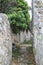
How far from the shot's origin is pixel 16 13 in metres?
10.7

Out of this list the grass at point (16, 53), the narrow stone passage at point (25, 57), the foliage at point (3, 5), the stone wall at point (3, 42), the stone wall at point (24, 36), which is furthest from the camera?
the stone wall at point (24, 36)

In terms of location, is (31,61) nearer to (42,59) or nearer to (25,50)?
(25,50)

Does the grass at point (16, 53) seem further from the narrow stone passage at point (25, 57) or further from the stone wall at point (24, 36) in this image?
the stone wall at point (24, 36)

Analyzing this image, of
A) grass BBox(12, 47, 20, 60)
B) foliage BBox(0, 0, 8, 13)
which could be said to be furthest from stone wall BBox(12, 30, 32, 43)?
foliage BBox(0, 0, 8, 13)

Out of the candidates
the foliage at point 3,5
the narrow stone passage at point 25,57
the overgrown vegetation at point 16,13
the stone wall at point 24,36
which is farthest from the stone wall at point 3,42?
the stone wall at point 24,36

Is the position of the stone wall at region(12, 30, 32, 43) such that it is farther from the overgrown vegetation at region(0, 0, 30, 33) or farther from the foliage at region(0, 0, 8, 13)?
the foliage at region(0, 0, 8, 13)

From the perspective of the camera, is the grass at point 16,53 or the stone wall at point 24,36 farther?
the stone wall at point 24,36

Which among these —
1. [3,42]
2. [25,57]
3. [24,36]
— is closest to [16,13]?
[25,57]

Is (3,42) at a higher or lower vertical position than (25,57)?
higher

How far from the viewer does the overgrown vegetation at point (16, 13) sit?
10.4 metres

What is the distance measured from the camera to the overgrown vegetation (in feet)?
34.1

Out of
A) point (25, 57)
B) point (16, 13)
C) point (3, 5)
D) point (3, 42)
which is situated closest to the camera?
point (3, 42)

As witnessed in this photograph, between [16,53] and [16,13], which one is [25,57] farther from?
[16,13]

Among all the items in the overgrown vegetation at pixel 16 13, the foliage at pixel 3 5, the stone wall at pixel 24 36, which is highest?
the foliage at pixel 3 5
